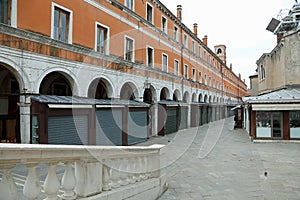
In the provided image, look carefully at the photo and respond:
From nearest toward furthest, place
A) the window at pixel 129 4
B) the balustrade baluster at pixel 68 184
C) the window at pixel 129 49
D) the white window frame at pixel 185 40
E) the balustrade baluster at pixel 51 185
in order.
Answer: the balustrade baluster at pixel 51 185
the balustrade baluster at pixel 68 184
the window at pixel 129 49
the window at pixel 129 4
the white window frame at pixel 185 40

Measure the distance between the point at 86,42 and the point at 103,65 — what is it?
4.60ft

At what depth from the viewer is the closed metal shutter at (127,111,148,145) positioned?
13.0m

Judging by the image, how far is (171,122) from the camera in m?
18.5

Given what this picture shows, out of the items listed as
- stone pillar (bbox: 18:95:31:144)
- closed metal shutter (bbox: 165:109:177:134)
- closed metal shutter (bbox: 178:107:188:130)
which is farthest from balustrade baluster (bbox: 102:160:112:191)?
closed metal shutter (bbox: 178:107:188:130)

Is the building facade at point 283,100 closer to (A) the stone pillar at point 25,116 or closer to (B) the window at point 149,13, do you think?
(B) the window at point 149,13

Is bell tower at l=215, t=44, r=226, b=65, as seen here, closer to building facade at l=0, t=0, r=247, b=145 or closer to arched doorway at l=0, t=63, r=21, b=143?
building facade at l=0, t=0, r=247, b=145

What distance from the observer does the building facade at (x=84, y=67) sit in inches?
316

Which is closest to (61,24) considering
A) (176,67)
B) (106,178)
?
(106,178)

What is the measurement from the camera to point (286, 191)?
5.39 meters

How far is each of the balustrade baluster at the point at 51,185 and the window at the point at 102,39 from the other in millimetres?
9640

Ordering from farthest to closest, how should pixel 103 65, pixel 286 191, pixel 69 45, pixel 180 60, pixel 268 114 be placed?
1. pixel 180 60
2. pixel 268 114
3. pixel 103 65
4. pixel 69 45
5. pixel 286 191

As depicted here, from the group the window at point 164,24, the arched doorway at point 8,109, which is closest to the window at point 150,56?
the window at point 164,24

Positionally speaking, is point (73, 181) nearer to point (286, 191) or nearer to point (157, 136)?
point (286, 191)

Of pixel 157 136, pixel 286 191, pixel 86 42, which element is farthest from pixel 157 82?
pixel 286 191
